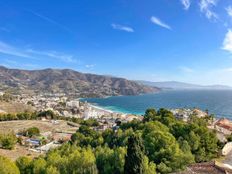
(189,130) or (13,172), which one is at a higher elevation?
(189,130)

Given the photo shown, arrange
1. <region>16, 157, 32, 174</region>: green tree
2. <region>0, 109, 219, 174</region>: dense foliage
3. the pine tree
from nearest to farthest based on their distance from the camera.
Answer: the pine tree → <region>0, 109, 219, 174</region>: dense foliage → <region>16, 157, 32, 174</region>: green tree

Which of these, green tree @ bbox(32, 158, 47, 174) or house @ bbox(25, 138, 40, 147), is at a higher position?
green tree @ bbox(32, 158, 47, 174)

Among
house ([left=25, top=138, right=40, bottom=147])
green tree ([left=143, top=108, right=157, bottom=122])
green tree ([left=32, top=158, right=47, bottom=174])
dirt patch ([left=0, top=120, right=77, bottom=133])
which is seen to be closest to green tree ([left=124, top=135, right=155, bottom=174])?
green tree ([left=32, top=158, right=47, bottom=174])

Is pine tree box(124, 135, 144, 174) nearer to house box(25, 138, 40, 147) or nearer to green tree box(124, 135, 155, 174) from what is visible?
green tree box(124, 135, 155, 174)

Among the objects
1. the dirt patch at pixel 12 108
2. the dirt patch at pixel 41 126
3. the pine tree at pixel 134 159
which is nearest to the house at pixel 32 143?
the dirt patch at pixel 41 126

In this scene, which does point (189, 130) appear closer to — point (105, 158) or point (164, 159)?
point (164, 159)

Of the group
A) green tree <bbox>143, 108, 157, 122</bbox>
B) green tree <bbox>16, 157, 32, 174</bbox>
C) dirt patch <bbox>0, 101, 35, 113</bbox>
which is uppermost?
green tree <bbox>143, 108, 157, 122</bbox>

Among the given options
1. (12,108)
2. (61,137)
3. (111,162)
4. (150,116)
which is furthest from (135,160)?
(12,108)

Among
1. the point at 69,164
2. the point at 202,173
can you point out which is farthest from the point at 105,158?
the point at 202,173

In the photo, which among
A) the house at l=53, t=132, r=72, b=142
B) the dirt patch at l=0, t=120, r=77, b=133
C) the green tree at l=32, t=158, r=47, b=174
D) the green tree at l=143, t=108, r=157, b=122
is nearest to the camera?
the green tree at l=32, t=158, r=47, b=174

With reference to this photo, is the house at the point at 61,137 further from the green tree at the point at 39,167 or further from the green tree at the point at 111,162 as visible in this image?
the green tree at the point at 39,167

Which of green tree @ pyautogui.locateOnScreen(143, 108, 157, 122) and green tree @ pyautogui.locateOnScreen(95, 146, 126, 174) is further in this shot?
green tree @ pyautogui.locateOnScreen(143, 108, 157, 122)
